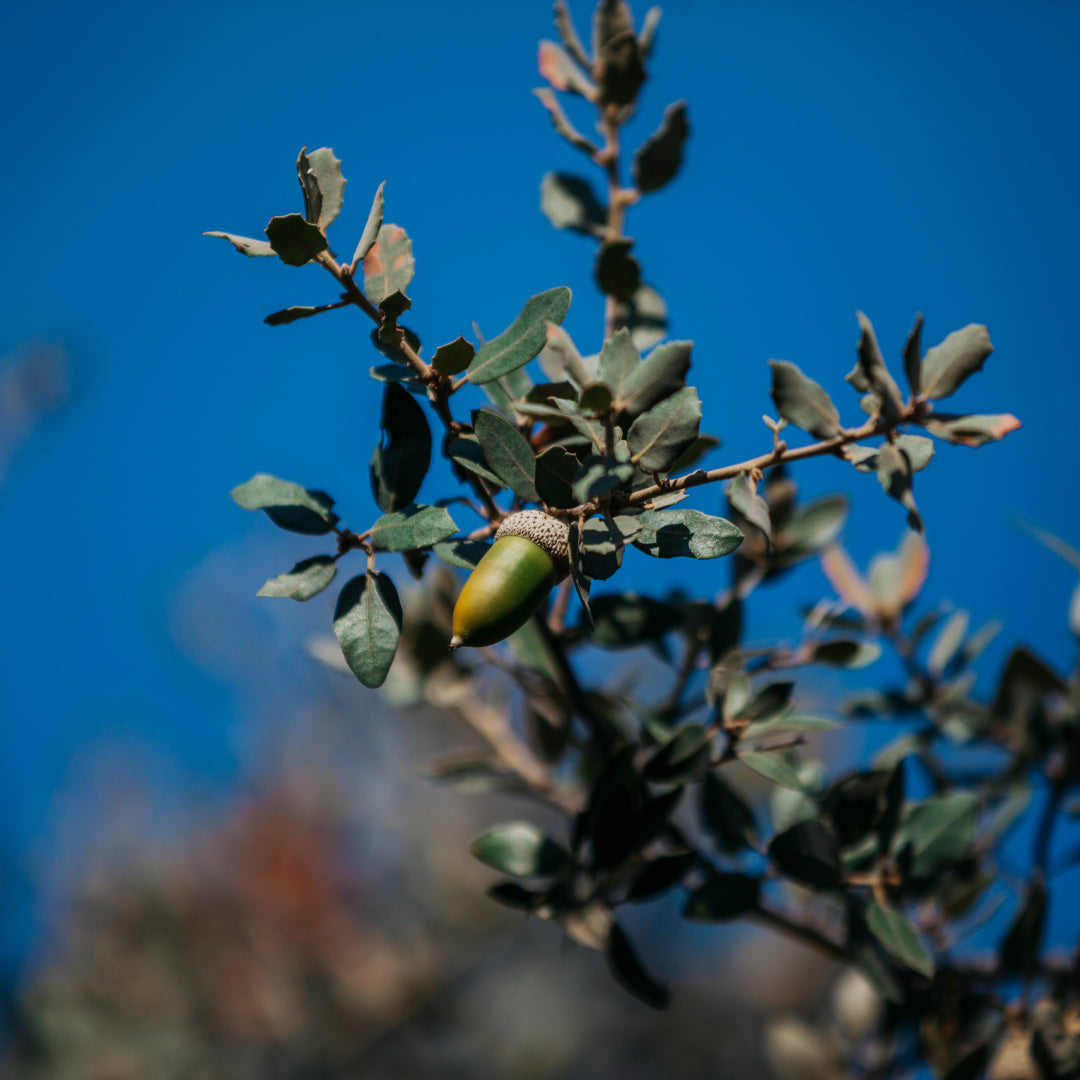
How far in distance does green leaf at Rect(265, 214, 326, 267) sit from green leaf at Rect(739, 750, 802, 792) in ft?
1.71

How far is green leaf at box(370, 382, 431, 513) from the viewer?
0.72 meters

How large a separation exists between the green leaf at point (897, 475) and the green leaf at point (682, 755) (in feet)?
0.98

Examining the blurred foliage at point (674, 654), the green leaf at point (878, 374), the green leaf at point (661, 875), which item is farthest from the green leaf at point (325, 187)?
the green leaf at point (661, 875)

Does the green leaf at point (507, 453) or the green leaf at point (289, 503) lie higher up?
the green leaf at point (507, 453)

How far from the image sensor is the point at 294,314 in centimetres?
63

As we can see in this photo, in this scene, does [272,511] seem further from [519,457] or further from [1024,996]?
[1024,996]

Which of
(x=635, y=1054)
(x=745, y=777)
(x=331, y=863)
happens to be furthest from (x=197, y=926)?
(x=745, y=777)

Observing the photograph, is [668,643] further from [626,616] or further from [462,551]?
[462,551]

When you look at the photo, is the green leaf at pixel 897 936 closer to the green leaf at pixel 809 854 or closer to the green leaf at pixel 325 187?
the green leaf at pixel 809 854

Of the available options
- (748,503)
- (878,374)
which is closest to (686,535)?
(748,503)

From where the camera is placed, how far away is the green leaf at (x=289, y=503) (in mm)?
720

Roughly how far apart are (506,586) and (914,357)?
0.31 metres

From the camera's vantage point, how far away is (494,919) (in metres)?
2.25

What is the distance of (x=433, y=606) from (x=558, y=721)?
0.74 feet
